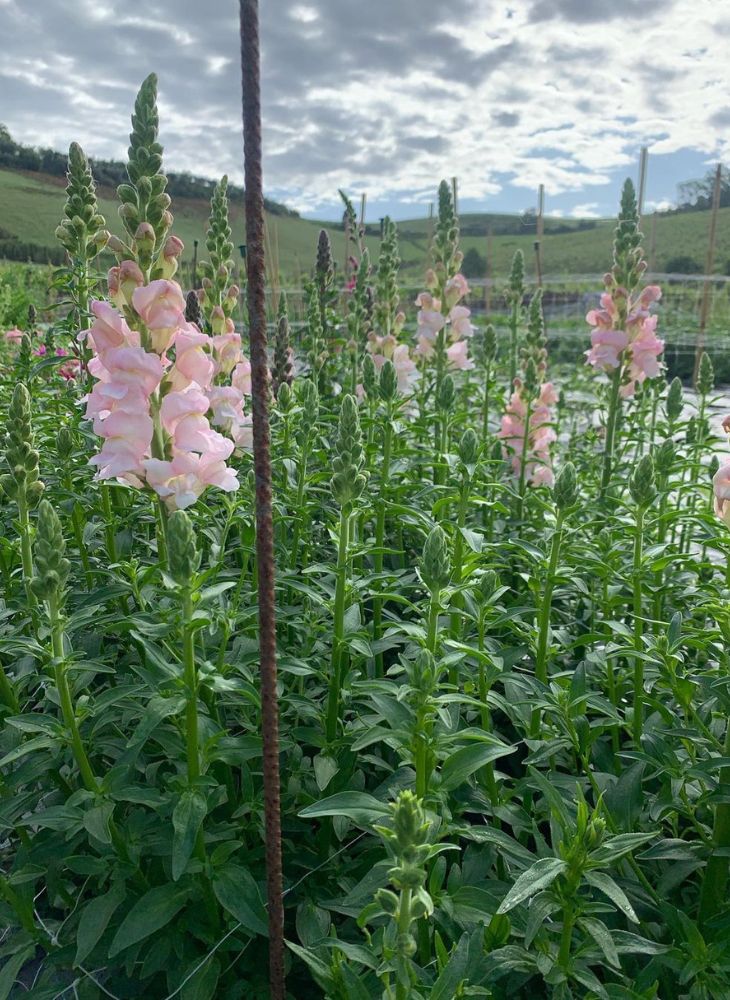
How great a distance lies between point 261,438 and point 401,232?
217 ft

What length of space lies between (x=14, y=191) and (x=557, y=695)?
4988 centimetres

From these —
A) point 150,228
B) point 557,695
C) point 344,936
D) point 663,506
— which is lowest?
A: point 344,936

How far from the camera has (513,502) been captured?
15.5ft

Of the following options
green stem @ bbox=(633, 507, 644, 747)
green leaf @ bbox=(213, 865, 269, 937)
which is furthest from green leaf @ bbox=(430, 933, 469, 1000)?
green stem @ bbox=(633, 507, 644, 747)

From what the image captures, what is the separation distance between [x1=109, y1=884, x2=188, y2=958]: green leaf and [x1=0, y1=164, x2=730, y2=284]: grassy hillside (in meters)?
11.4

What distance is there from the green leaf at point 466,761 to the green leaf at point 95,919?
3.09ft

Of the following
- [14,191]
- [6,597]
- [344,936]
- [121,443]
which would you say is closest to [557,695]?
[344,936]

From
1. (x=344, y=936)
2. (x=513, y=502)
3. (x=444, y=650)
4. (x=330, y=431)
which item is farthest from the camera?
(x=513, y=502)

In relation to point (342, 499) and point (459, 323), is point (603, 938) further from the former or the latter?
point (459, 323)

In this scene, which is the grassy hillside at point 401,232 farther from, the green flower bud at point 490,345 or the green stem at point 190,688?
the green stem at point 190,688

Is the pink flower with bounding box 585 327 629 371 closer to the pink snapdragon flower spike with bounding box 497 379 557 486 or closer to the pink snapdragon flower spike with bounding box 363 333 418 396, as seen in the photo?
the pink snapdragon flower spike with bounding box 497 379 557 486

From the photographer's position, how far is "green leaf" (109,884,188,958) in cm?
175

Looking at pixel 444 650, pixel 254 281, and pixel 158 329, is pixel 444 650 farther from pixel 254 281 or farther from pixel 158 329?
pixel 254 281

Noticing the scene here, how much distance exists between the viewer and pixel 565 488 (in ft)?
8.70
